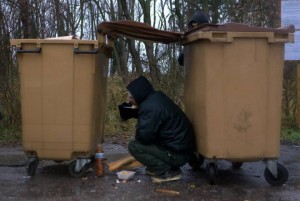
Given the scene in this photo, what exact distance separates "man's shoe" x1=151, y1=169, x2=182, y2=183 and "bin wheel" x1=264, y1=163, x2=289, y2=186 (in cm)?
103

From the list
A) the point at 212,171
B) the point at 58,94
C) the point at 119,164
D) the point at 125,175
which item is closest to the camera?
the point at 212,171

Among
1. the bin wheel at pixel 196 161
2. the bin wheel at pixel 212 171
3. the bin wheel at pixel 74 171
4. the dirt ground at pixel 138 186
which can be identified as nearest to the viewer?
the dirt ground at pixel 138 186

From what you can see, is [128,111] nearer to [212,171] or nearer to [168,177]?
[168,177]

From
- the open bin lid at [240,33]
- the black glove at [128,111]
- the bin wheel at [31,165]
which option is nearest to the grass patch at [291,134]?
the black glove at [128,111]

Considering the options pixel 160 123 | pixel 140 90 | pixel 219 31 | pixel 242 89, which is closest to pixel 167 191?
pixel 160 123

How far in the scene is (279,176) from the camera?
6.34 meters

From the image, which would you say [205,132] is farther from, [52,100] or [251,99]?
[52,100]

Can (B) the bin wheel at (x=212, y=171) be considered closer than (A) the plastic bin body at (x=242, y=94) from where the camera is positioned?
No

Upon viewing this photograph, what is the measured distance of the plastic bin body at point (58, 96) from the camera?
6.50m

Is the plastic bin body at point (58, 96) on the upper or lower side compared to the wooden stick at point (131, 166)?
upper

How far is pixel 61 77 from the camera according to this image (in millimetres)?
6516

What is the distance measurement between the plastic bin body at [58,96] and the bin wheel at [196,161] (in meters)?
1.38

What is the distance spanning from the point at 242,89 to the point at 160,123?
1014 mm

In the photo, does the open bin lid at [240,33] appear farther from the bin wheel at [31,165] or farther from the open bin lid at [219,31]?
the bin wheel at [31,165]
